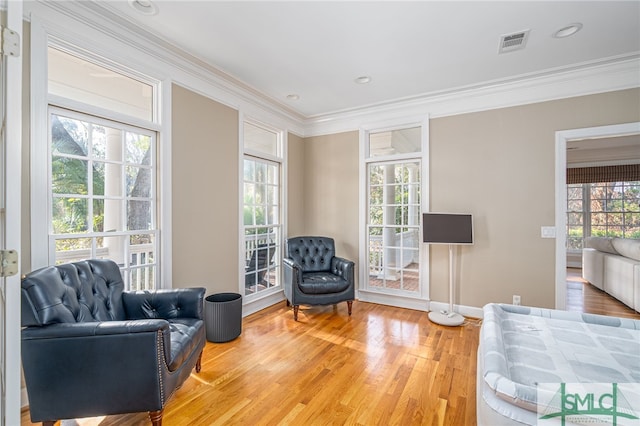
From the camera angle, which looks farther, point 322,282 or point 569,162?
point 569,162

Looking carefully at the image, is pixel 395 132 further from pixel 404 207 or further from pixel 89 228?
pixel 89 228

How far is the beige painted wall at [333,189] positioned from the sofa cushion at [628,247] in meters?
3.85

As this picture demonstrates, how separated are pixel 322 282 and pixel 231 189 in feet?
5.26

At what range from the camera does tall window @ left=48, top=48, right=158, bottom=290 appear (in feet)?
7.24

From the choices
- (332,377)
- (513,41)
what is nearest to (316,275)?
(332,377)

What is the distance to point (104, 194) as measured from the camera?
8.19 ft

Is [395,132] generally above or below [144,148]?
above

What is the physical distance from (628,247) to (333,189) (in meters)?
4.38

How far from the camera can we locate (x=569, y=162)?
688cm

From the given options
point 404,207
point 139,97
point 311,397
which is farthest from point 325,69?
point 311,397

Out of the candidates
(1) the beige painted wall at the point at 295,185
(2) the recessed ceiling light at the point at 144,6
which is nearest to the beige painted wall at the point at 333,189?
(1) the beige painted wall at the point at 295,185

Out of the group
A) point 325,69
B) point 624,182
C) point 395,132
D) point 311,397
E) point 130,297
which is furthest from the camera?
point 624,182

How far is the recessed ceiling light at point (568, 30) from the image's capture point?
2462 millimetres

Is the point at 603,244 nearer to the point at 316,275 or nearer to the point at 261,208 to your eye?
the point at 316,275
